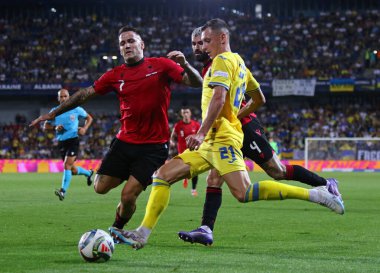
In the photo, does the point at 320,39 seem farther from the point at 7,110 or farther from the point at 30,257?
the point at 30,257

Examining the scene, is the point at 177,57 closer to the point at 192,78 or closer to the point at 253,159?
the point at 192,78

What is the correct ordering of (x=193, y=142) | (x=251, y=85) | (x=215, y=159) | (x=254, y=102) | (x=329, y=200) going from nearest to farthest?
(x=193, y=142), (x=215, y=159), (x=329, y=200), (x=251, y=85), (x=254, y=102)

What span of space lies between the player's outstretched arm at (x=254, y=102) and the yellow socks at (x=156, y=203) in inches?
69.0

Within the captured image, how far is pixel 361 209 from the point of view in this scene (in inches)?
551

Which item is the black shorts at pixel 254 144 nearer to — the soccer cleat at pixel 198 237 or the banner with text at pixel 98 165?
the soccer cleat at pixel 198 237

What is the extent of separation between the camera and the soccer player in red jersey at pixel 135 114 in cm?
820

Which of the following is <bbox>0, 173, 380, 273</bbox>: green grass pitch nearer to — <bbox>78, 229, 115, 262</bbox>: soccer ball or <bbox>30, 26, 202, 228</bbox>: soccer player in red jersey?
<bbox>78, 229, 115, 262</bbox>: soccer ball

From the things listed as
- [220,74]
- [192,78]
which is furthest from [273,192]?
[192,78]

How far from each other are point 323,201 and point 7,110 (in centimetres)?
4635

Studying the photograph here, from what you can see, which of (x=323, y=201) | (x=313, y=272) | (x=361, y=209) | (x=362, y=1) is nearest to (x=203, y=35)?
(x=323, y=201)

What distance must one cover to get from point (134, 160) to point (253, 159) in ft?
5.56

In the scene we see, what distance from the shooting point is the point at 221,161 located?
24.0 feet

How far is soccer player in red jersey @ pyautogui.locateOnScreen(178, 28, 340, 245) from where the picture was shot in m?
8.41


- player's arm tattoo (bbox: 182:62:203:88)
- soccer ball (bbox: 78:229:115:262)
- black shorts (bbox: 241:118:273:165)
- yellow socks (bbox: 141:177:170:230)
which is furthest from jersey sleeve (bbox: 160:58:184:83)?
soccer ball (bbox: 78:229:115:262)
